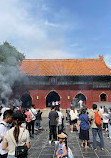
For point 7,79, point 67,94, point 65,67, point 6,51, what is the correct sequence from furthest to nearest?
point 65,67 → point 6,51 → point 67,94 → point 7,79

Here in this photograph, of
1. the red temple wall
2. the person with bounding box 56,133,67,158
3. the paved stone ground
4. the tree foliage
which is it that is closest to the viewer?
the person with bounding box 56,133,67,158

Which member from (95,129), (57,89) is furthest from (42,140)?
(57,89)

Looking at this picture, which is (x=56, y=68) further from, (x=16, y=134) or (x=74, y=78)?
(x=16, y=134)

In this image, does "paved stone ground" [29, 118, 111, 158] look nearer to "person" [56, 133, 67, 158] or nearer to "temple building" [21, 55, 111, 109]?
"person" [56, 133, 67, 158]

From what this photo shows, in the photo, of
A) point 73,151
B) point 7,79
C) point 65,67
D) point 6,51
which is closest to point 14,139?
point 73,151

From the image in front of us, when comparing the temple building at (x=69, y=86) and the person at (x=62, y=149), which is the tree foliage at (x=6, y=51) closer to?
the temple building at (x=69, y=86)

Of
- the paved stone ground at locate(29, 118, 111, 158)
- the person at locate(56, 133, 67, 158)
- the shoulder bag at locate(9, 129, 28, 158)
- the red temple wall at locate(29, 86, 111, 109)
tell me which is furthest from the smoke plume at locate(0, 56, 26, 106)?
the shoulder bag at locate(9, 129, 28, 158)

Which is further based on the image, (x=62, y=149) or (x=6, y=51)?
(x=6, y=51)

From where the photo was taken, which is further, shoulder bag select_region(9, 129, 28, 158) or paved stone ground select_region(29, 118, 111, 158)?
paved stone ground select_region(29, 118, 111, 158)

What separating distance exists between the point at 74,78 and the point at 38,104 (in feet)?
20.5

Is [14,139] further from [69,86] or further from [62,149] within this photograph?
[69,86]

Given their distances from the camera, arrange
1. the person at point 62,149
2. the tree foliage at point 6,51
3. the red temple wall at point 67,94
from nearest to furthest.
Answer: the person at point 62,149 < the tree foliage at point 6,51 < the red temple wall at point 67,94

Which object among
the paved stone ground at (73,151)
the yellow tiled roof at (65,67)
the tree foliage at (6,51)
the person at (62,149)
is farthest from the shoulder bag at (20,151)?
the tree foliage at (6,51)

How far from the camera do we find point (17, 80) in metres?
19.0
